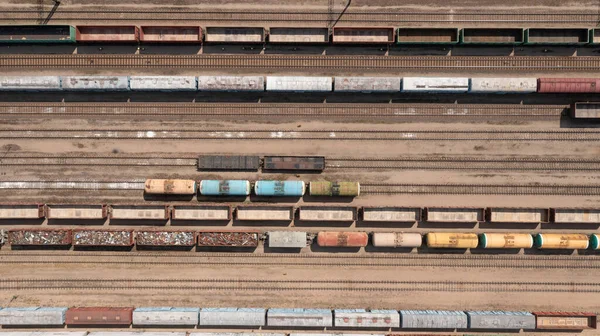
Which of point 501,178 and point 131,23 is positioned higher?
point 131,23

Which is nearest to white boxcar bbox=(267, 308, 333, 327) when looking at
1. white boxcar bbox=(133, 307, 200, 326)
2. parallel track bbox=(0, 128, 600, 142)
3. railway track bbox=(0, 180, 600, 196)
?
white boxcar bbox=(133, 307, 200, 326)

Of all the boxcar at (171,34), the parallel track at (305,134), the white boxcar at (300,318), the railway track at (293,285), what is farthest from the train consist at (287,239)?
the boxcar at (171,34)

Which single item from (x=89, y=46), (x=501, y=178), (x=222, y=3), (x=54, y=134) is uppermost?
(x=222, y=3)

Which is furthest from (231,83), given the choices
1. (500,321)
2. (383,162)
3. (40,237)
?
(500,321)

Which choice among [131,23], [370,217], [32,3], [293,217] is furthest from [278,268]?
[32,3]

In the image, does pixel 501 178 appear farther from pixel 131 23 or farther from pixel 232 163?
pixel 131 23

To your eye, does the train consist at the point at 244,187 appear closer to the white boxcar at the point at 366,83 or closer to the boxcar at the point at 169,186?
the boxcar at the point at 169,186
